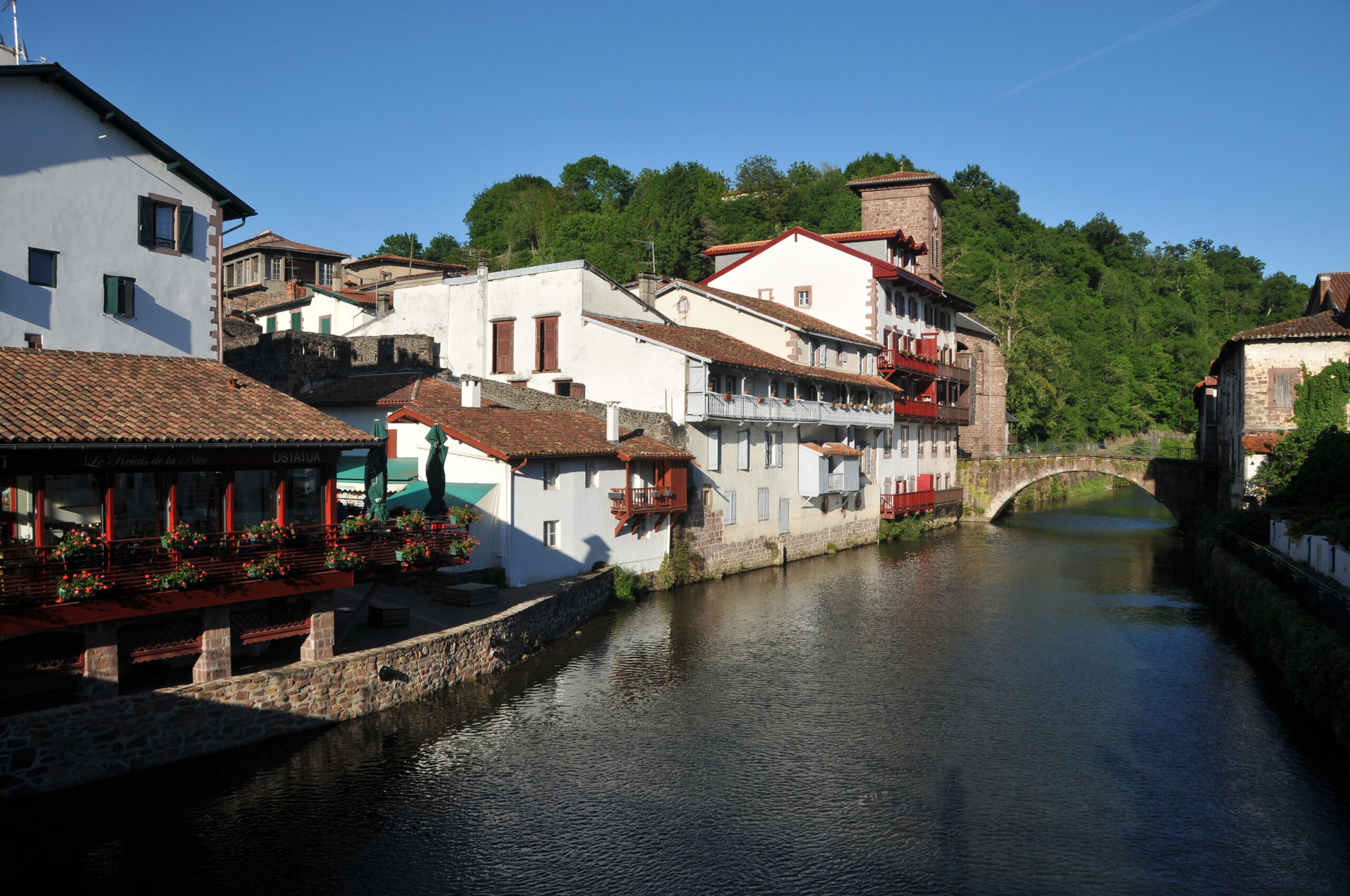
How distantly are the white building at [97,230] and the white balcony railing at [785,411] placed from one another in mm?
16102

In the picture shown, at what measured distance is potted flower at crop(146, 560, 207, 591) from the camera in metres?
16.9

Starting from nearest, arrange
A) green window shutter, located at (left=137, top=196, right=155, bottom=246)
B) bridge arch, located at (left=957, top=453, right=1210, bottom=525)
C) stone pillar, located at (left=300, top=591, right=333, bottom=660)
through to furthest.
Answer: stone pillar, located at (left=300, top=591, right=333, bottom=660), green window shutter, located at (left=137, top=196, right=155, bottom=246), bridge arch, located at (left=957, top=453, right=1210, bottom=525)

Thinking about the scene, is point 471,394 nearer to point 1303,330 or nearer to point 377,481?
point 377,481

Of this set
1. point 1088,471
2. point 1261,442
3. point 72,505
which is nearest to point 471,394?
point 72,505

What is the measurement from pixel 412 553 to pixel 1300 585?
65.1 feet

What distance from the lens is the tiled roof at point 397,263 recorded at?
67.9 m

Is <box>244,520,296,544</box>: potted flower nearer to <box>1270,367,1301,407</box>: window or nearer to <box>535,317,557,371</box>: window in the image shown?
<box>535,317,557,371</box>: window

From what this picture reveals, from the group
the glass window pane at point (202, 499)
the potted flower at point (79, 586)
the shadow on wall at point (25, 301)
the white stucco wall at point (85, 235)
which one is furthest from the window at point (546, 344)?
the potted flower at point (79, 586)

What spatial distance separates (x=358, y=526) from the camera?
2031cm

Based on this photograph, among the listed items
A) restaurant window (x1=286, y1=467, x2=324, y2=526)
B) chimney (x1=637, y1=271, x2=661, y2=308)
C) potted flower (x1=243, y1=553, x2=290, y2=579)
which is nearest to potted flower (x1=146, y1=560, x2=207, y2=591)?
potted flower (x1=243, y1=553, x2=290, y2=579)

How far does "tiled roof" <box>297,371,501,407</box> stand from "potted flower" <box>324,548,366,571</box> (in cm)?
1249

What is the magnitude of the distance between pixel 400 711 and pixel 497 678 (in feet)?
10.1

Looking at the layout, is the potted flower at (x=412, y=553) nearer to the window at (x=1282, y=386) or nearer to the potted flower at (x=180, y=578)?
the potted flower at (x=180, y=578)

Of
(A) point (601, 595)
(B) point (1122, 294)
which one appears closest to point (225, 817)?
(A) point (601, 595)
